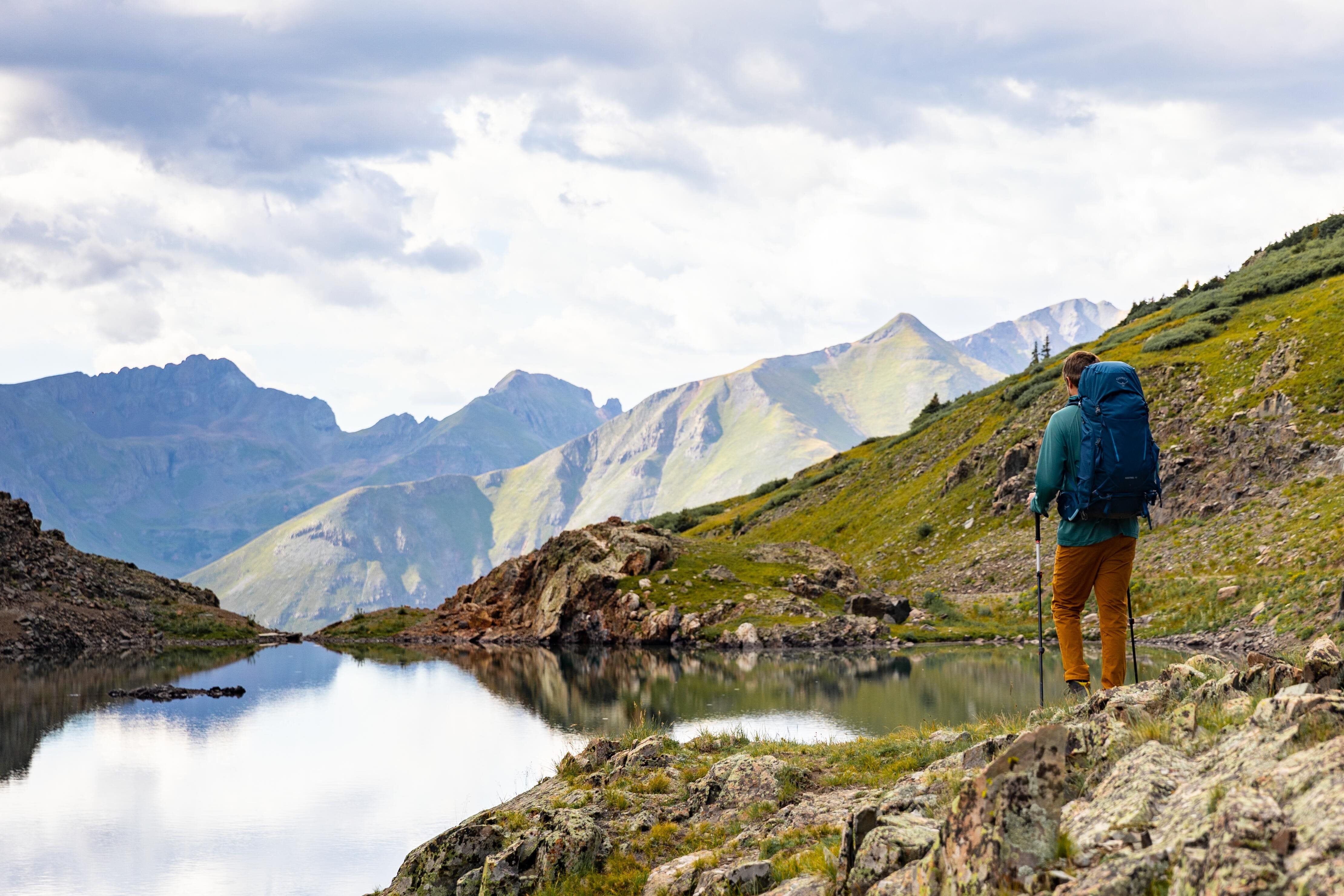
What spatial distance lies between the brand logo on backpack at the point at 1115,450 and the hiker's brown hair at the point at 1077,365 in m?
0.40

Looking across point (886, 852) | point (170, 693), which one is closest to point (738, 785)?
point (886, 852)

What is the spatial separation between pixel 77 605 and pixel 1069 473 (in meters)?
66.4

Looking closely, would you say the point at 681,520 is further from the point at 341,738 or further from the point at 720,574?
the point at 341,738

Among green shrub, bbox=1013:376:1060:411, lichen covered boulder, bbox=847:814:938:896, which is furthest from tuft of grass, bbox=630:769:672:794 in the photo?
green shrub, bbox=1013:376:1060:411

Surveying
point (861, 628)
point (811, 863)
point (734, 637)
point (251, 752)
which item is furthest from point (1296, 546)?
point (251, 752)

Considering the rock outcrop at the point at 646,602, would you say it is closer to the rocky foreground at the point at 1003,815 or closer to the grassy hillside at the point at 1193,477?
the grassy hillside at the point at 1193,477

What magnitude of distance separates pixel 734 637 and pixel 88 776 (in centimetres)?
3233

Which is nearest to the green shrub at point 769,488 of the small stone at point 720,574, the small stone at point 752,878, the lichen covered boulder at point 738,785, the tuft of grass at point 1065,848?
the small stone at point 720,574

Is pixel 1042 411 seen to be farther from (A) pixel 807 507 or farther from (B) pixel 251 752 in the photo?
(B) pixel 251 752

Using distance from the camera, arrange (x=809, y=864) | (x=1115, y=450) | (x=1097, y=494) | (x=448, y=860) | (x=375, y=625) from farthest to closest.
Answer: (x=375, y=625)
(x=448, y=860)
(x=1097, y=494)
(x=1115, y=450)
(x=809, y=864)

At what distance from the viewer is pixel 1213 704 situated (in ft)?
32.7

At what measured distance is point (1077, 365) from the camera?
1330 centimetres

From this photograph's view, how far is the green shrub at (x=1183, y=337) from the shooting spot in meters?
66.1

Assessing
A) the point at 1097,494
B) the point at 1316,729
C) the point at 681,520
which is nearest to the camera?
the point at 1316,729
